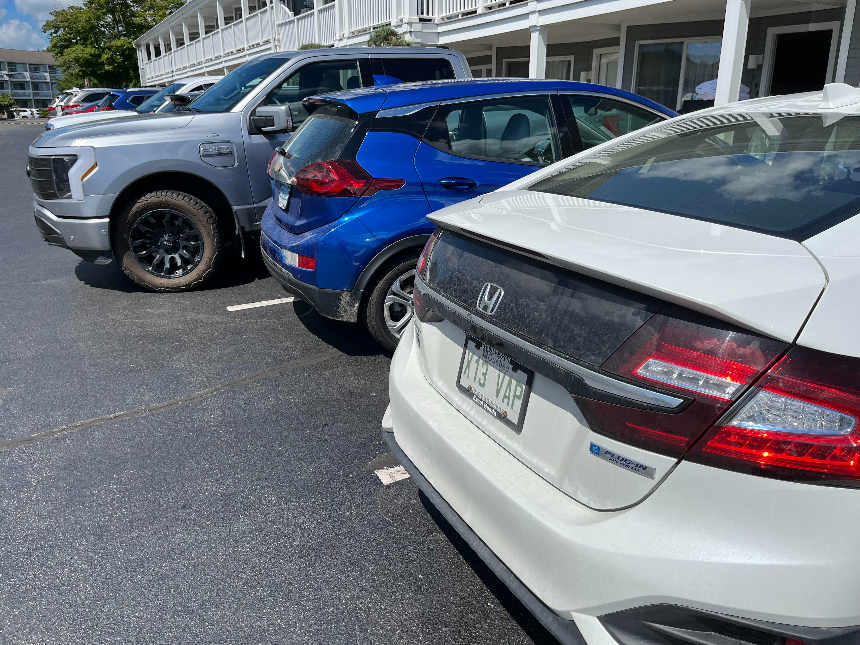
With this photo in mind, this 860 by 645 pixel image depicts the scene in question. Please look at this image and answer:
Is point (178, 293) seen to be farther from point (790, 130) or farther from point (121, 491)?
point (790, 130)

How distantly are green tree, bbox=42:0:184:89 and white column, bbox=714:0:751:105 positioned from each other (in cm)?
5724

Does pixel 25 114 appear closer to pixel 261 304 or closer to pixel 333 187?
pixel 261 304

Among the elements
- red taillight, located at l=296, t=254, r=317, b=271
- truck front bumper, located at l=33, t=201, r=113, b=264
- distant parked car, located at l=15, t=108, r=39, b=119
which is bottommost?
distant parked car, located at l=15, t=108, r=39, b=119

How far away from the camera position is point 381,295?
162 inches

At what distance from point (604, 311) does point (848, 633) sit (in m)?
0.82

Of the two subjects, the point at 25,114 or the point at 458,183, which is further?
the point at 25,114

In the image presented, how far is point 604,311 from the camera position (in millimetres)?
1613

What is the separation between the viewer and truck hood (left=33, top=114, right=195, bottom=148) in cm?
550

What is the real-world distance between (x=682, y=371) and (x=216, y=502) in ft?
7.08

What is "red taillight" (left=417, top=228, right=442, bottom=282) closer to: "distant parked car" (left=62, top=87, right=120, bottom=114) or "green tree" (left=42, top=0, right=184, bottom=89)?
"distant parked car" (left=62, top=87, right=120, bottom=114)

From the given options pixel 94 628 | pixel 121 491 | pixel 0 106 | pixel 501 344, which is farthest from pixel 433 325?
pixel 0 106

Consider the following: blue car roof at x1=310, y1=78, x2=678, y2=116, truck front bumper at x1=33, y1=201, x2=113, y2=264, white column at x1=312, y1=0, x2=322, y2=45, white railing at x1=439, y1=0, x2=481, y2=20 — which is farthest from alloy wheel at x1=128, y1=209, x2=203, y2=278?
white column at x1=312, y1=0, x2=322, y2=45

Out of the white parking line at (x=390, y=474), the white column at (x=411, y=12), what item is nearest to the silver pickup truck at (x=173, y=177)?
the white parking line at (x=390, y=474)

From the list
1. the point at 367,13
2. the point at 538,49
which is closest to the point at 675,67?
the point at 538,49
